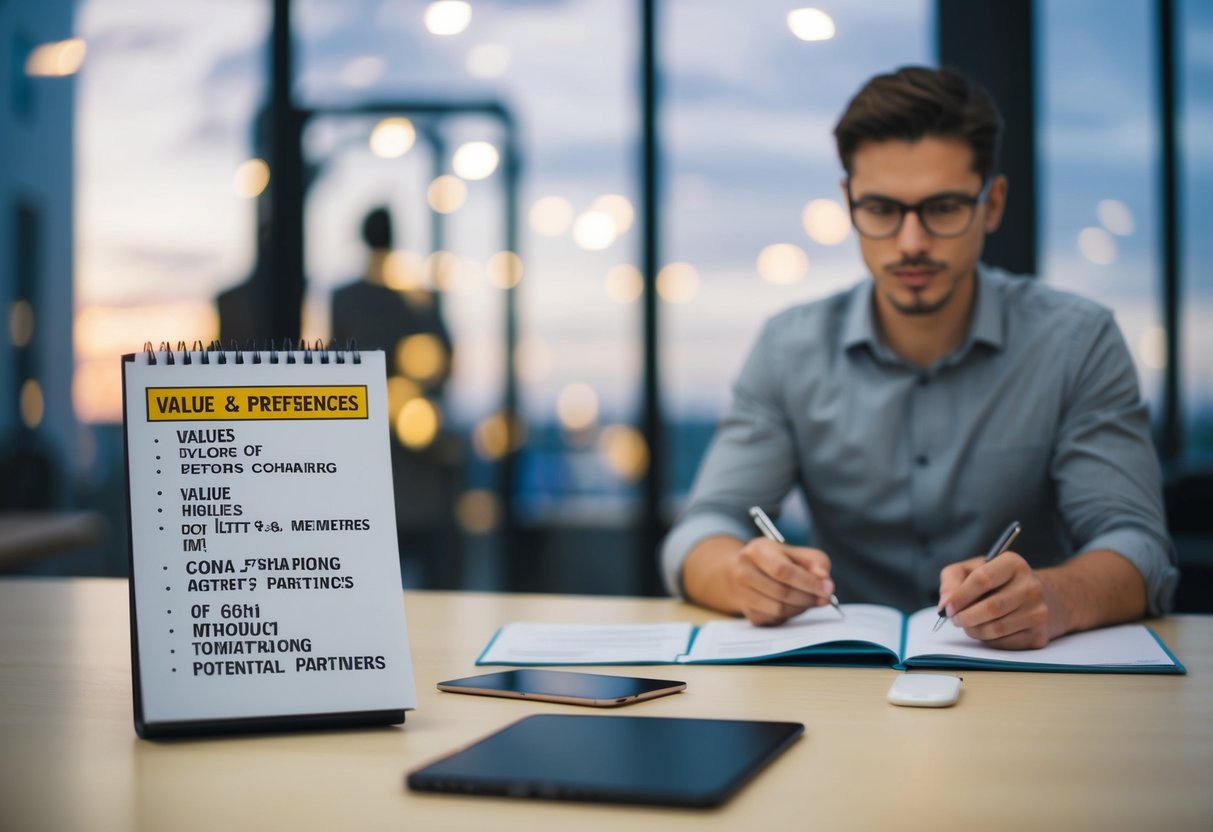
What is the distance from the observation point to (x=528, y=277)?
377 cm

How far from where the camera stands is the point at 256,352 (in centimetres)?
97

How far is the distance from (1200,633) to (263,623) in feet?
Answer: 3.53

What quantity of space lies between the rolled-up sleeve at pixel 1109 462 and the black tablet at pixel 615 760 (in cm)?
84

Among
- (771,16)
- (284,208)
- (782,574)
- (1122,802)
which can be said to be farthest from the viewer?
(284,208)

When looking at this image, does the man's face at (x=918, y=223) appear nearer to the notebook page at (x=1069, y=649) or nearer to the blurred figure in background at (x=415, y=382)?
the notebook page at (x=1069, y=649)

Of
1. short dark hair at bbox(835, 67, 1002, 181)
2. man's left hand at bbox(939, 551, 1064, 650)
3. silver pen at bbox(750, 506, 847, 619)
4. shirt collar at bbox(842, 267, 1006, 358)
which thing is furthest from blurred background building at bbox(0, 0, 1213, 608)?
man's left hand at bbox(939, 551, 1064, 650)

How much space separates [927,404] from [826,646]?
789mm

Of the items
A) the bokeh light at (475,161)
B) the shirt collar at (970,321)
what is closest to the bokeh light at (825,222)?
the bokeh light at (475,161)

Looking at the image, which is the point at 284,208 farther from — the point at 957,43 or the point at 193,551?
the point at 193,551

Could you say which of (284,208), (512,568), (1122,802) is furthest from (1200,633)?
(284,208)

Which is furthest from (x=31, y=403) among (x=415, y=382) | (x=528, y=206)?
(x=528, y=206)

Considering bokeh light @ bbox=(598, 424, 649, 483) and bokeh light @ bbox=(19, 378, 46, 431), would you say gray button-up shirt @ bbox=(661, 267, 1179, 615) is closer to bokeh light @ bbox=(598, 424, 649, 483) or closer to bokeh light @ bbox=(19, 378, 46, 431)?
bokeh light @ bbox=(598, 424, 649, 483)

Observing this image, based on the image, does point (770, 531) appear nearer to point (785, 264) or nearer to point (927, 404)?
point (927, 404)

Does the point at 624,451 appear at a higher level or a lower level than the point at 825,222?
lower
